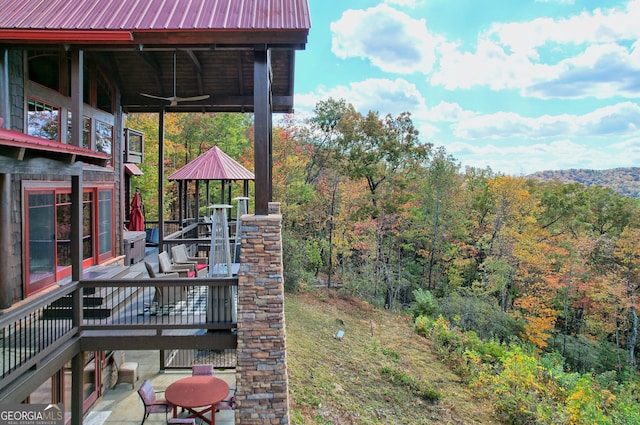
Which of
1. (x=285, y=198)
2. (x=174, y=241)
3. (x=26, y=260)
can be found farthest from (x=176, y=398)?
(x=285, y=198)

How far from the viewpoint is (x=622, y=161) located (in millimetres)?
35500

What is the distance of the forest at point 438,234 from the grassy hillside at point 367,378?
9.25 feet

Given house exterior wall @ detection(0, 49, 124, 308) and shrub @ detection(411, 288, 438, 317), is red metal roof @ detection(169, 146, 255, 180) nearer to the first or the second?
house exterior wall @ detection(0, 49, 124, 308)

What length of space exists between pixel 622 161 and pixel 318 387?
125 feet

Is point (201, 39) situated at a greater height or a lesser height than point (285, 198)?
greater

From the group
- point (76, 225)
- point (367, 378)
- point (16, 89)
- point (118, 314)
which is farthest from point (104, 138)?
point (367, 378)

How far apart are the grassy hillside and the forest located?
9.25 feet

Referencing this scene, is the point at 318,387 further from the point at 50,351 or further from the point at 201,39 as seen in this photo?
the point at 201,39

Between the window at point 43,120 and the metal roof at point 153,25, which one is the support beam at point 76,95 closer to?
the metal roof at point 153,25

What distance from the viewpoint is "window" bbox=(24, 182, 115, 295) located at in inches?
241

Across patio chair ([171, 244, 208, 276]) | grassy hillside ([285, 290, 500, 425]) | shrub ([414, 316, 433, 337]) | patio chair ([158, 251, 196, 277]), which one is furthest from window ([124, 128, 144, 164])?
shrub ([414, 316, 433, 337])

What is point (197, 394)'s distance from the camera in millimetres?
6840

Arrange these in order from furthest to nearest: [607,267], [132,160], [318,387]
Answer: [607,267] → [132,160] → [318,387]

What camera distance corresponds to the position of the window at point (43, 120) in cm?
645
